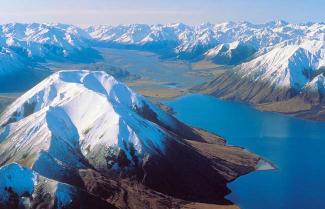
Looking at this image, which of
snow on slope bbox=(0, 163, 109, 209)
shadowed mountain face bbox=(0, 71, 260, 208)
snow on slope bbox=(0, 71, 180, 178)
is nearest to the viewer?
snow on slope bbox=(0, 163, 109, 209)

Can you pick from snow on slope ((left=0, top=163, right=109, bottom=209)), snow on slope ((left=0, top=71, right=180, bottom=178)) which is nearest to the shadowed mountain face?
snow on slope ((left=0, top=71, right=180, bottom=178))

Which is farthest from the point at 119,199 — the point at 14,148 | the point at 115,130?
the point at 14,148

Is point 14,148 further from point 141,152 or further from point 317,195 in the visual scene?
point 317,195

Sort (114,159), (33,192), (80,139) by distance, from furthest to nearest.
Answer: (80,139)
(114,159)
(33,192)

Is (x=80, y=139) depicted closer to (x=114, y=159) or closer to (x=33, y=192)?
(x=114, y=159)

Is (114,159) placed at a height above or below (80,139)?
below

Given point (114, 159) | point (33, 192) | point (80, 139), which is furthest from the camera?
point (80, 139)

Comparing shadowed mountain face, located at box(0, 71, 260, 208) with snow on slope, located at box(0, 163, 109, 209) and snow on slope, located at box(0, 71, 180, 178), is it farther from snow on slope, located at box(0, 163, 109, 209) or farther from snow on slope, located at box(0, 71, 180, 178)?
snow on slope, located at box(0, 163, 109, 209)

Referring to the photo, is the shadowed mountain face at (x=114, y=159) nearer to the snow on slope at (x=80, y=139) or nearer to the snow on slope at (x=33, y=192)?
the snow on slope at (x=80, y=139)

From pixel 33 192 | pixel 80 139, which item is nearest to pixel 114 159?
pixel 80 139

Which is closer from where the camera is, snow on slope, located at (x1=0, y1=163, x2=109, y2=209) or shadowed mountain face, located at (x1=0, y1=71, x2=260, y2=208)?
snow on slope, located at (x1=0, y1=163, x2=109, y2=209)

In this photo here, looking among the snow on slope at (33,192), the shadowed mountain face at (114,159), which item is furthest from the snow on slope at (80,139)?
the snow on slope at (33,192)

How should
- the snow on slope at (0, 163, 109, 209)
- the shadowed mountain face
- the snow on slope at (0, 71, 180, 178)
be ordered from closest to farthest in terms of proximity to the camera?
the snow on slope at (0, 163, 109, 209)
the shadowed mountain face
the snow on slope at (0, 71, 180, 178)
